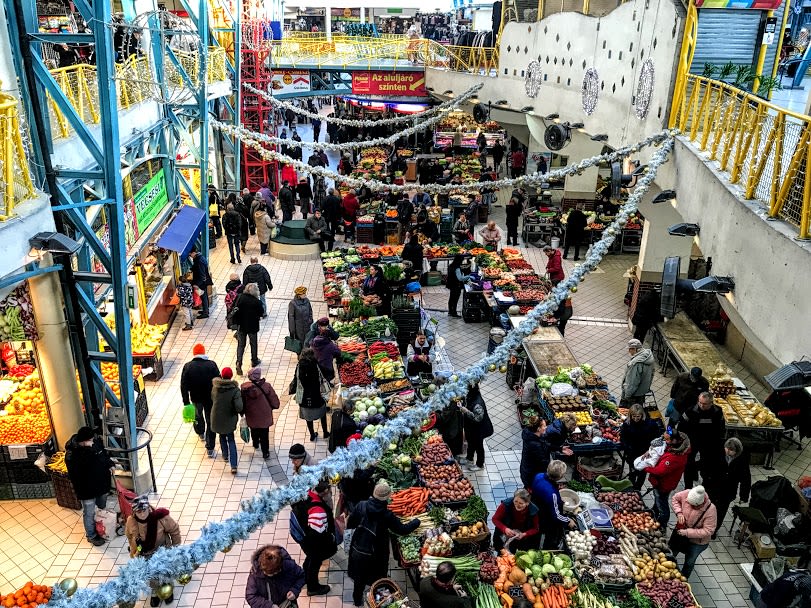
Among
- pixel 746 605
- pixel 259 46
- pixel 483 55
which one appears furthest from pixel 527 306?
pixel 259 46

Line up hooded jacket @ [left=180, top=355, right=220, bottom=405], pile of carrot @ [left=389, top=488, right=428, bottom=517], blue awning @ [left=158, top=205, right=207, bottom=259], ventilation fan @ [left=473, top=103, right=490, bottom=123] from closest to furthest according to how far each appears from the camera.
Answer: pile of carrot @ [left=389, top=488, right=428, bottom=517] < hooded jacket @ [left=180, top=355, right=220, bottom=405] < blue awning @ [left=158, top=205, right=207, bottom=259] < ventilation fan @ [left=473, top=103, right=490, bottom=123]

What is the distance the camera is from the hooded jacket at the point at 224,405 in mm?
8820

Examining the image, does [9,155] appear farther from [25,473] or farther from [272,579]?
[25,473]

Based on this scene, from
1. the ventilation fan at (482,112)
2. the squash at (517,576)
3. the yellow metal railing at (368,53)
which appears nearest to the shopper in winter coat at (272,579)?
the squash at (517,576)

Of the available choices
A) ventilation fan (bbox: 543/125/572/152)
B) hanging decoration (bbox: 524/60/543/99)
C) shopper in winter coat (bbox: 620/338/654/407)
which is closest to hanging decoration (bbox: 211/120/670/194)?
ventilation fan (bbox: 543/125/572/152)

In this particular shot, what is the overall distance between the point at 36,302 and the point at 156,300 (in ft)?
15.1

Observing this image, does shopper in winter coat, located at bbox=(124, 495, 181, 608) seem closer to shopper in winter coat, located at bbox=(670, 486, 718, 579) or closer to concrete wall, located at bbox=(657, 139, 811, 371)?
shopper in winter coat, located at bbox=(670, 486, 718, 579)

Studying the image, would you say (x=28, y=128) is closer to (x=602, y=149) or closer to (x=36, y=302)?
(x=36, y=302)

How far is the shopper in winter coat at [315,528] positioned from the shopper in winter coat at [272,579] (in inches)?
29.4

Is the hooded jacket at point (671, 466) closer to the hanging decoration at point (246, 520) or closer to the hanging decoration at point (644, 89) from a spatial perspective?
the hanging decoration at point (246, 520)

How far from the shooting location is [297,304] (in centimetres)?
1123

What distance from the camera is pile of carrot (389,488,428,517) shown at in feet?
25.2

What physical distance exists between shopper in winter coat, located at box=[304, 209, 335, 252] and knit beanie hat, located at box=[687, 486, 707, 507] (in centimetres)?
1206

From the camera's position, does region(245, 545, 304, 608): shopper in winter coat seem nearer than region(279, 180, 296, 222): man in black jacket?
Yes
